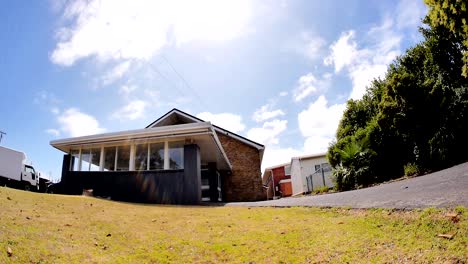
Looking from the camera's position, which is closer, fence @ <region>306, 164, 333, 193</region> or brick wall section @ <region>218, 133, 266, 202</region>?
brick wall section @ <region>218, 133, 266, 202</region>

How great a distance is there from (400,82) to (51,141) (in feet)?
60.9

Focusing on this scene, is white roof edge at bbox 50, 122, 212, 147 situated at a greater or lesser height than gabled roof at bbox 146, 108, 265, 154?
lesser

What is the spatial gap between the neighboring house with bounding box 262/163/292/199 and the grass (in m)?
37.9

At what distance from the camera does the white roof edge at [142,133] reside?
13.9 metres

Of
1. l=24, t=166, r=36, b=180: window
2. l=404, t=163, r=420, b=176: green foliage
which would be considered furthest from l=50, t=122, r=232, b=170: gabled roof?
l=24, t=166, r=36, b=180: window

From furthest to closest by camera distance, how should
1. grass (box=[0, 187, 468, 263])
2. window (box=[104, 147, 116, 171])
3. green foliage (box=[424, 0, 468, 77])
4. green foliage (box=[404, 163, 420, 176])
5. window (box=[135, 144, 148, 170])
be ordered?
window (box=[104, 147, 116, 171]) → window (box=[135, 144, 148, 170]) → green foliage (box=[404, 163, 420, 176]) → green foliage (box=[424, 0, 468, 77]) → grass (box=[0, 187, 468, 263])

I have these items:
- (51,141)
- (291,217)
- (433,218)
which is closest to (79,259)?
(291,217)

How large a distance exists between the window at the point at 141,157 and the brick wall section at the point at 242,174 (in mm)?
9126

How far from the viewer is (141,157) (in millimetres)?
15148

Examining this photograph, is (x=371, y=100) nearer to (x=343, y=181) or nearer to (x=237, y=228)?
(x=343, y=181)

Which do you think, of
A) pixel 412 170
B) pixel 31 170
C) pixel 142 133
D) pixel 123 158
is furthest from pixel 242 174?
pixel 31 170

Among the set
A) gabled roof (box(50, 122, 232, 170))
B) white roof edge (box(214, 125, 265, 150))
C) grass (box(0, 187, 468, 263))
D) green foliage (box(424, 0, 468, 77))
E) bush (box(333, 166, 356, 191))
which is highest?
white roof edge (box(214, 125, 265, 150))

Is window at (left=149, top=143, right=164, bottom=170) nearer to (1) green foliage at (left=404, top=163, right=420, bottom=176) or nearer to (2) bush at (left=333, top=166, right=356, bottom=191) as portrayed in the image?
(2) bush at (left=333, top=166, right=356, bottom=191)

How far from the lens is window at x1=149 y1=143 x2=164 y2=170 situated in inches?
581
